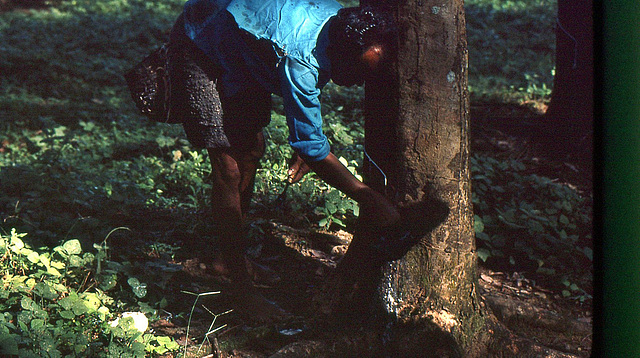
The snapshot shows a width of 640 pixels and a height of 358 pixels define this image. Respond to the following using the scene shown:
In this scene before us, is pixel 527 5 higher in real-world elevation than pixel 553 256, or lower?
higher

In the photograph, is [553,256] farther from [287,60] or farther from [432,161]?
[287,60]

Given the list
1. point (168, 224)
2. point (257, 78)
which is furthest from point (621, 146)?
point (168, 224)

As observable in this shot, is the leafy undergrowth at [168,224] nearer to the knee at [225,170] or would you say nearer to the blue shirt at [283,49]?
the knee at [225,170]

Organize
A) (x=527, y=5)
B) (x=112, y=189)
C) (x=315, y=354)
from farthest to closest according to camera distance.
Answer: (x=527, y=5) → (x=112, y=189) → (x=315, y=354)

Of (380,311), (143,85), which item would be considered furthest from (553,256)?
(143,85)

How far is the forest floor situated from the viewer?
278 cm

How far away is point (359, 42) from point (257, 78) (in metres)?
0.60

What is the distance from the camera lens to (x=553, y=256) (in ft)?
12.4

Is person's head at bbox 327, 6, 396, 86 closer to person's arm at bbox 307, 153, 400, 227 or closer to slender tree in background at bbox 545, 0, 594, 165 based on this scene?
person's arm at bbox 307, 153, 400, 227

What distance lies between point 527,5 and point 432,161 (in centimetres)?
1011

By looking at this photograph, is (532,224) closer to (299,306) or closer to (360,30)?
(299,306)

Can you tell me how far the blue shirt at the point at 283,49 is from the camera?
2.34 m

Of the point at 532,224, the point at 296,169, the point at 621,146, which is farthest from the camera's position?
the point at 532,224

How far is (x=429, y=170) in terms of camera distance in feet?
8.21
